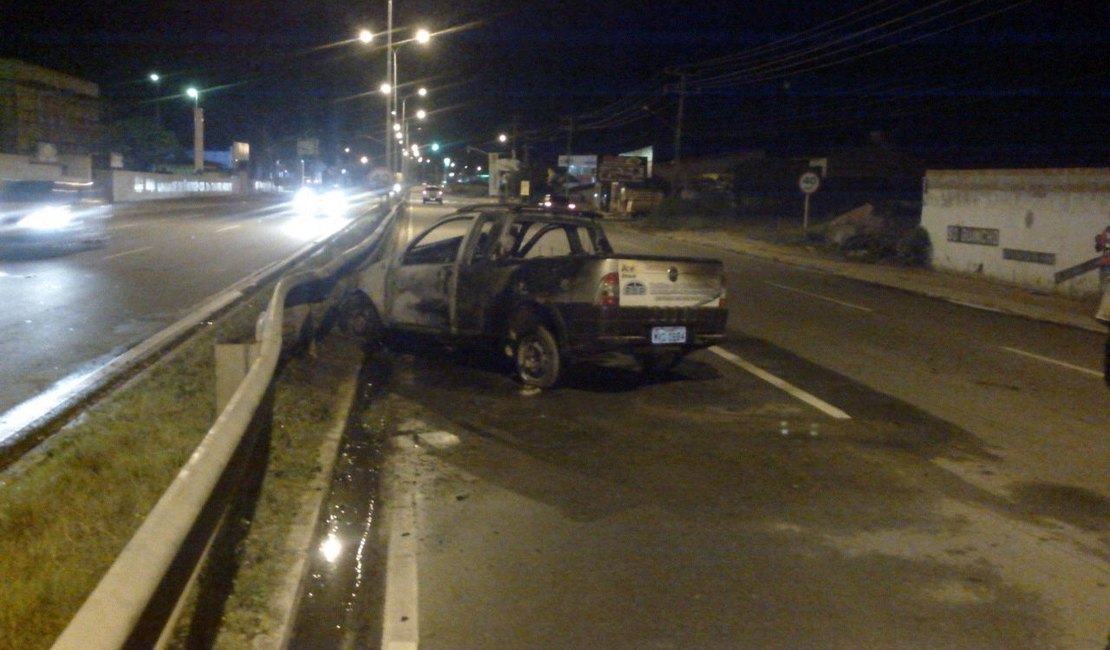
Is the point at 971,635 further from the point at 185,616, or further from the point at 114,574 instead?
the point at 114,574

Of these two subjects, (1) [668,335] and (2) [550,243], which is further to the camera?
(2) [550,243]

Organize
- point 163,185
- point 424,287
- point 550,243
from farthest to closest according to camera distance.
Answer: point 163,185 < point 550,243 < point 424,287

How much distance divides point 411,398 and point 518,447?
6.89 feet

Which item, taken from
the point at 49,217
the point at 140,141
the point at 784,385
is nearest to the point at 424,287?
the point at 784,385

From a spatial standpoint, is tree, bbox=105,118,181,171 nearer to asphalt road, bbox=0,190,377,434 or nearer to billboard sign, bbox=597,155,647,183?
billboard sign, bbox=597,155,647,183

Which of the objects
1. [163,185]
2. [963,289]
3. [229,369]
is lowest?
[963,289]

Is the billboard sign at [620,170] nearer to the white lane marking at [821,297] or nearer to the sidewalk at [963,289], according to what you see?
the sidewalk at [963,289]

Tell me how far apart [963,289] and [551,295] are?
619 inches

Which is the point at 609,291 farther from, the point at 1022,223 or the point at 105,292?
the point at 1022,223

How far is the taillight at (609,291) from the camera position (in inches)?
403

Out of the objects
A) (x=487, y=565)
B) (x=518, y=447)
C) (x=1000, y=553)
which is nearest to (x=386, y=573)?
(x=487, y=565)

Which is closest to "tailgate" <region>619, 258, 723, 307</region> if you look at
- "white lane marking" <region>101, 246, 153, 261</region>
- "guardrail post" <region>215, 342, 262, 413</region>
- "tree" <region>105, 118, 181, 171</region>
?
"guardrail post" <region>215, 342, 262, 413</region>

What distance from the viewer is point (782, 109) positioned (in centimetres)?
8000

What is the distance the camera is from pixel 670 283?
10.6 meters
